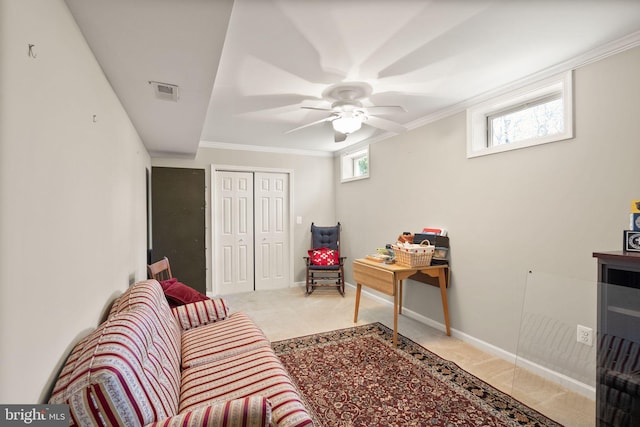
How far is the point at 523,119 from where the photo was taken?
261cm

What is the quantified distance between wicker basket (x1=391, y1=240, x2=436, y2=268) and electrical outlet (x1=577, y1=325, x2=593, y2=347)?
4.01 feet

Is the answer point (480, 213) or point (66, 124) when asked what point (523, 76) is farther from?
point (66, 124)

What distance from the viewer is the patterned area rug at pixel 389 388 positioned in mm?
1832

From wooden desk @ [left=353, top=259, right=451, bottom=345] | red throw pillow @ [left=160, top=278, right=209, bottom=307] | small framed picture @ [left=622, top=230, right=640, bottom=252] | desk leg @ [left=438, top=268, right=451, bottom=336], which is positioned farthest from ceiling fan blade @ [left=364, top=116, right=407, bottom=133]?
red throw pillow @ [left=160, top=278, right=209, bottom=307]

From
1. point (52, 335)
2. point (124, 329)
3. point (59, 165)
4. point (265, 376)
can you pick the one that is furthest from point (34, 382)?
point (265, 376)

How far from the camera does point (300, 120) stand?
3.46m

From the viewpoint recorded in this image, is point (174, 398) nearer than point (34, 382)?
No

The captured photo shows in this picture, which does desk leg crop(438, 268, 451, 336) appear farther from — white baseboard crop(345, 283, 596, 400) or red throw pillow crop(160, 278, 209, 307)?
red throw pillow crop(160, 278, 209, 307)

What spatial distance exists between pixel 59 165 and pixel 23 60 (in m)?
0.38

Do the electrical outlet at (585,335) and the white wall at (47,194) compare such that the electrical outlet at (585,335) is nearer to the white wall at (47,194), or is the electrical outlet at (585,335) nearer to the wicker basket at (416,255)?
the wicker basket at (416,255)

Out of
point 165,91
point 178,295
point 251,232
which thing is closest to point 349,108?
point 165,91

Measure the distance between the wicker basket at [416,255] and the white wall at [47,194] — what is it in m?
2.45

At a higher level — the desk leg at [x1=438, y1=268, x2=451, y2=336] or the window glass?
the window glass

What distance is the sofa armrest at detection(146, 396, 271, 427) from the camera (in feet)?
3.22
